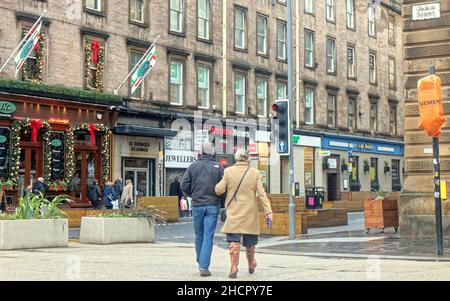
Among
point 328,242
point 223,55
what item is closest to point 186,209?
point 223,55

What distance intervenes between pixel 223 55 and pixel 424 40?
2040 centimetres

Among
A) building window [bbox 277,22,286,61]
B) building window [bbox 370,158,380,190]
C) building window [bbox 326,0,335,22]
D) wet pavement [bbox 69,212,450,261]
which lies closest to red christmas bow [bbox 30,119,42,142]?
wet pavement [bbox 69,212,450,261]

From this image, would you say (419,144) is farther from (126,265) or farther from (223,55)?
(223,55)

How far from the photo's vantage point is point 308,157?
4588cm

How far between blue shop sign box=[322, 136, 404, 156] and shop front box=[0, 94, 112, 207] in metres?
18.8

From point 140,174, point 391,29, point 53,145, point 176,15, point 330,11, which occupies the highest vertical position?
point 391,29

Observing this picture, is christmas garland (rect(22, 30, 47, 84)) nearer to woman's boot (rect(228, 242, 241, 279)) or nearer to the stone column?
the stone column

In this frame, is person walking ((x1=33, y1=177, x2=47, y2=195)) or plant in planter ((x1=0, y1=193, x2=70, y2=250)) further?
person walking ((x1=33, y1=177, x2=47, y2=195))

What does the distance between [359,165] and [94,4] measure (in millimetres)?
24825

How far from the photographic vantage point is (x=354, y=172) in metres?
49.9

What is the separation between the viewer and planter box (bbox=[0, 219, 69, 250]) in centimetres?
1506

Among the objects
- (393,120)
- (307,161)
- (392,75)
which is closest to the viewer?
(307,161)

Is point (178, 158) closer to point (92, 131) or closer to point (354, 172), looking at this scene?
point (92, 131)

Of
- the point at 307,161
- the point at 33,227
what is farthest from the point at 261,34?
the point at 33,227
